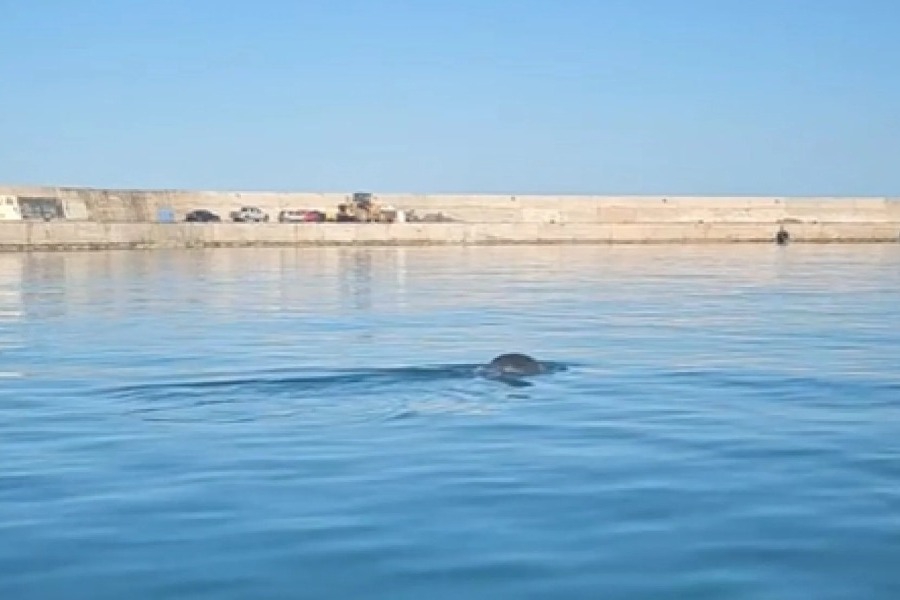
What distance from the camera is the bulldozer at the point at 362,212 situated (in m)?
87.8

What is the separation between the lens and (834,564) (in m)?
7.25

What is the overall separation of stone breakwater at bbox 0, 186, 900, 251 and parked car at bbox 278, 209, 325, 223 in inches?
40.9

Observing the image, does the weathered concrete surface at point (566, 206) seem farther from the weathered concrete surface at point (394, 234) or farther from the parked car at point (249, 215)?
the weathered concrete surface at point (394, 234)

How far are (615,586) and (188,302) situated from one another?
24.1m

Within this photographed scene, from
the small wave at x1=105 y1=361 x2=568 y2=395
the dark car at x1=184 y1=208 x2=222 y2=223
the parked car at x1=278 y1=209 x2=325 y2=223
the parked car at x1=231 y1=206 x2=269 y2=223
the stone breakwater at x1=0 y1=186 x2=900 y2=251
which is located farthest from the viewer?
the parked car at x1=278 y1=209 x2=325 y2=223

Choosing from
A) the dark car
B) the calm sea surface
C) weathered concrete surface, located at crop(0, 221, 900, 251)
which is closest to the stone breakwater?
weathered concrete surface, located at crop(0, 221, 900, 251)

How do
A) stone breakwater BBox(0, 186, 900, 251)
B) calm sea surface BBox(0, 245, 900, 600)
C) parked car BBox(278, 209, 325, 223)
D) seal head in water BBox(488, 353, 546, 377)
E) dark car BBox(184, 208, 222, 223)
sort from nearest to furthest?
1. calm sea surface BBox(0, 245, 900, 600)
2. seal head in water BBox(488, 353, 546, 377)
3. stone breakwater BBox(0, 186, 900, 251)
4. dark car BBox(184, 208, 222, 223)
5. parked car BBox(278, 209, 325, 223)

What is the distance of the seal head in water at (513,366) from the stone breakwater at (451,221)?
59.3m

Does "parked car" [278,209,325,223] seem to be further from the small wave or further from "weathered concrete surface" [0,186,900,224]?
the small wave

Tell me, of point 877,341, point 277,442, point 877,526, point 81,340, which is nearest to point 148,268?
point 81,340

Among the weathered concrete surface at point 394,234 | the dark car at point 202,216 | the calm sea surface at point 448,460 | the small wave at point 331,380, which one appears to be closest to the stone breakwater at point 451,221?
the weathered concrete surface at point 394,234

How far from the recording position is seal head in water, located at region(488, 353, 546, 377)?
15348 millimetres

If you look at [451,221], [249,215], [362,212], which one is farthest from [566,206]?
[249,215]

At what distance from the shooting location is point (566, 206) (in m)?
95.1
